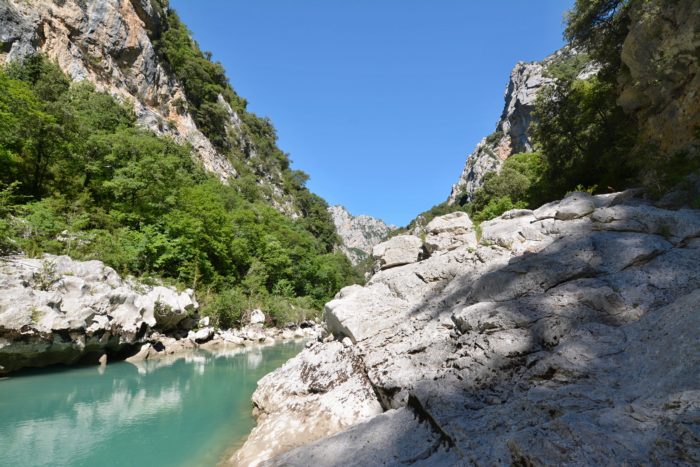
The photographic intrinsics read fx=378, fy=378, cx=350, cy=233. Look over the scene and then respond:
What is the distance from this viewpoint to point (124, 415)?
10352mm

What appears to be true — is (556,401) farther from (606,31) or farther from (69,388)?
(606,31)

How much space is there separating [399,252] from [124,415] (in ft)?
32.0

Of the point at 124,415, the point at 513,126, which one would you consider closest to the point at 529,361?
the point at 124,415

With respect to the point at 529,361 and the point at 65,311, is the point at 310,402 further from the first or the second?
the point at 65,311

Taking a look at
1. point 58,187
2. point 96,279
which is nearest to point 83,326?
point 96,279

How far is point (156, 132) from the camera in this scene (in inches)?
1612

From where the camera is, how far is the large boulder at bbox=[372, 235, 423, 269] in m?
13.8

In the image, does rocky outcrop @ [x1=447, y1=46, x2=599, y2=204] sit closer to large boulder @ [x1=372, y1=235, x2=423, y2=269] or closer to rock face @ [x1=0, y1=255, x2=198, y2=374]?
large boulder @ [x1=372, y1=235, x2=423, y2=269]

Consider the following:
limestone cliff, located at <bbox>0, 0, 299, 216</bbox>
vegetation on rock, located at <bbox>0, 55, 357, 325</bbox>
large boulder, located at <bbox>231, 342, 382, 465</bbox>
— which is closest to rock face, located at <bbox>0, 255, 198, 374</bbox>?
vegetation on rock, located at <bbox>0, 55, 357, 325</bbox>

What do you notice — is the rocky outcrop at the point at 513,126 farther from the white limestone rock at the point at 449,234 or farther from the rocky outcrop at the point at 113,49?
the white limestone rock at the point at 449,234

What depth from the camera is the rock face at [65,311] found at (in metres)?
12.8

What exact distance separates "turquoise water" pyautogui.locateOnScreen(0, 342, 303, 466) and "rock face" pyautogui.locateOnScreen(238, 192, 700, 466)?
148 centimetres

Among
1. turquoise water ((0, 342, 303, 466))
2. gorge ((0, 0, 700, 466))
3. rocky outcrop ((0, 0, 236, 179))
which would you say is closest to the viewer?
gorge ((0, 0, 700, 466))

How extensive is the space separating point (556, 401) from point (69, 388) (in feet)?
48.0
